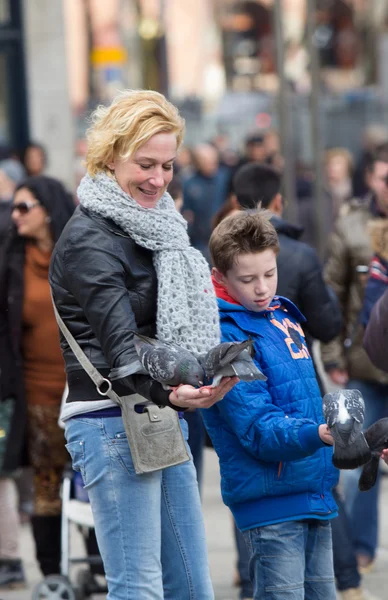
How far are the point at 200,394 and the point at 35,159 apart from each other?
9430mm

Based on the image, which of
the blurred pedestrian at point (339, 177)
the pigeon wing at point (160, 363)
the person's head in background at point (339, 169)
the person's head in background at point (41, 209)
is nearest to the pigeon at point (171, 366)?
the pigeon wing at point (160, 363)

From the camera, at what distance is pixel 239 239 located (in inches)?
151

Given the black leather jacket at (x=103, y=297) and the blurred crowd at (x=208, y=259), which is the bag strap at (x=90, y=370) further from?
the blurred crowd at (x=208, y=259)

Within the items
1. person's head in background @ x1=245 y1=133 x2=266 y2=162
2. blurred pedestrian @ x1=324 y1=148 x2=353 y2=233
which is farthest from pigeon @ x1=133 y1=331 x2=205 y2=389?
blurred pedestrian @ x1=324 y1=148 x2=353 y2=233

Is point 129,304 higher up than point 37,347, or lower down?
higher up

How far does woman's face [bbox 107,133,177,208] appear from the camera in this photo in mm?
3656

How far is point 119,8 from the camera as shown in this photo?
37375 mm

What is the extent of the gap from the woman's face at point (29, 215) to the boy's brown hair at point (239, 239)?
1965 millimetres

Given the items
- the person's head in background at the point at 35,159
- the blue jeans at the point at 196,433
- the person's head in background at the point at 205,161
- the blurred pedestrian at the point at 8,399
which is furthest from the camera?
the person's head in background at the point at 205,161

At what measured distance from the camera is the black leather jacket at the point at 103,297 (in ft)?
11.4

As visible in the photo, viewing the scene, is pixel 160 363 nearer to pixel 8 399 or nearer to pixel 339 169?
pixel 8 399

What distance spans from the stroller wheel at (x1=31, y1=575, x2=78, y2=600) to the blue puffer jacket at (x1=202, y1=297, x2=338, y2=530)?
174 cm

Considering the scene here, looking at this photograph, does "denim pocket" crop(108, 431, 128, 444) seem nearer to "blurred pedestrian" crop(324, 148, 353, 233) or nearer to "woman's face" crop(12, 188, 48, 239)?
"woman's face" crop(12, 188, 48, 239)

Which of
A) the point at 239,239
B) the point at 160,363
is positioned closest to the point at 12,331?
the point at 239,239
